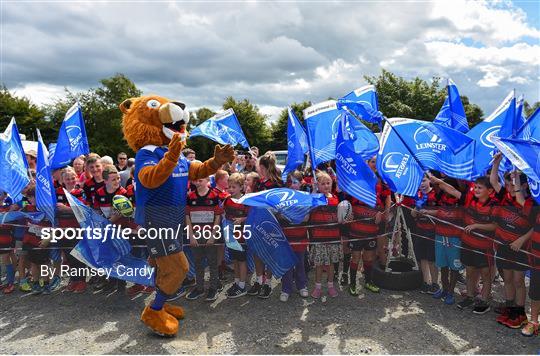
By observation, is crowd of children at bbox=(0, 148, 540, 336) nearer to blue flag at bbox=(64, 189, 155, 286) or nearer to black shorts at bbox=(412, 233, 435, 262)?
black shorts at bbox=(412, 233, 435, 262)

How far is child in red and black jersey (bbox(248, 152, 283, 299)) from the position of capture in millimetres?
5070

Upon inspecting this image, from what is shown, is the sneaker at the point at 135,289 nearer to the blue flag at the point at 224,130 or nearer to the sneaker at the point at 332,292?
the sneaker at the point at 332,292

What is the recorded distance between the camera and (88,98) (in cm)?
3669

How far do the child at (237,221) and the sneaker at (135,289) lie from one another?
4.00ft

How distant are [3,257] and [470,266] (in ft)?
20.9

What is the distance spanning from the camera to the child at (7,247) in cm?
528

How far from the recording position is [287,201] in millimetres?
4559

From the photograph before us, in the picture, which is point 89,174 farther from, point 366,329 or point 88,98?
point 88,98

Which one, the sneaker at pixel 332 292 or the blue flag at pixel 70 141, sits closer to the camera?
the sneaker at pixel 332 292

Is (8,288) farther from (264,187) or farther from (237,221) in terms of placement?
(264,187)

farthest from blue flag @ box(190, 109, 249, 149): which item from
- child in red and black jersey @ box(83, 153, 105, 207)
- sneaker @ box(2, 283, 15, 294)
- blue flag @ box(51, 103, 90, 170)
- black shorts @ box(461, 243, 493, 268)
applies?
black shorts @ box(461, 243, 493, 268)

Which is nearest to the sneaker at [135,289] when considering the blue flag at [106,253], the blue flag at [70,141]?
the blue flag at [106,253]

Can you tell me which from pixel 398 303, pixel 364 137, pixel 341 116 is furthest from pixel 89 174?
pixel 398 303

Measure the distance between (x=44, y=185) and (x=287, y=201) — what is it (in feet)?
9.99
